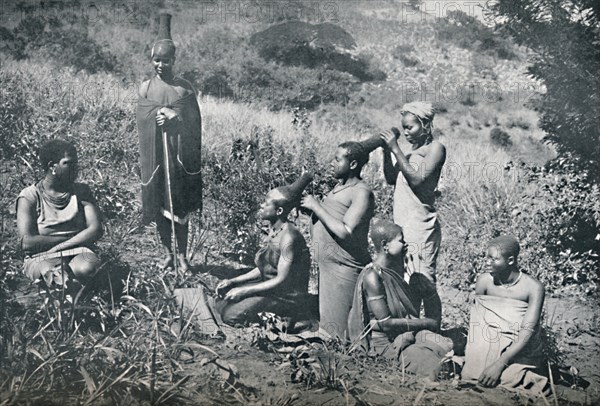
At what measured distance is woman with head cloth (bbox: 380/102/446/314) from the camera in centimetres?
452

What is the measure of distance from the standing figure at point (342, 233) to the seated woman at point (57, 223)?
1.56m

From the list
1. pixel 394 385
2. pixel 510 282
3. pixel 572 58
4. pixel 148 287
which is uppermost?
pixel 572 58

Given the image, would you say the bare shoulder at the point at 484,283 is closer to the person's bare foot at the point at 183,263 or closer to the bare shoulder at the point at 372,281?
the bare shoulder at the point at 372,281

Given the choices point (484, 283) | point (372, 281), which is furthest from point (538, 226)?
point (372, 281)

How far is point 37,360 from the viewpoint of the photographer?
13.0 ft

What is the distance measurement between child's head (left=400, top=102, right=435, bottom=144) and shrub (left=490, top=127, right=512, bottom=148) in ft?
11.6

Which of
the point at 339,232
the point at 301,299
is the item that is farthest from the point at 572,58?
the point at 301,299

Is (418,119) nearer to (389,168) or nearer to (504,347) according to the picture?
(389,168)

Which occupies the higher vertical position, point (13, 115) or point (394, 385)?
point (13, 115)

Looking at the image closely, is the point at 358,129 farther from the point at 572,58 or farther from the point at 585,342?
the point at 585,342

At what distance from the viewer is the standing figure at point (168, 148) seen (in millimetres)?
4883

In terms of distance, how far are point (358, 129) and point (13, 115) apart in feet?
10.9

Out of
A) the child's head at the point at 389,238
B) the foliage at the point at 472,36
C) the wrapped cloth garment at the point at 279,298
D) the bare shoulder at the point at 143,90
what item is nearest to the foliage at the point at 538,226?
the foliage at the point at 472,36

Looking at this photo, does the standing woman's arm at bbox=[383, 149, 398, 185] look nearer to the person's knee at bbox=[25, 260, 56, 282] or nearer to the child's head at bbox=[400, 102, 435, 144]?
the child's head at bbox=[400, 102, 435, 144]
